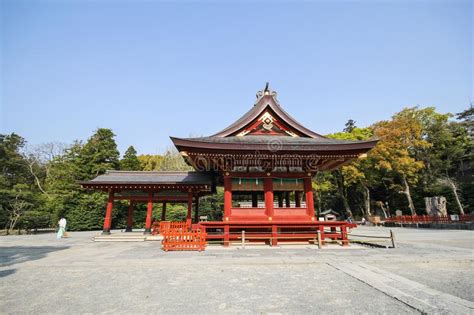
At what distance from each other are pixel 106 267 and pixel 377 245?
13.5 metres

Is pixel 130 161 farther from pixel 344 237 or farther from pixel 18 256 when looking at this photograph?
pixel 344 237

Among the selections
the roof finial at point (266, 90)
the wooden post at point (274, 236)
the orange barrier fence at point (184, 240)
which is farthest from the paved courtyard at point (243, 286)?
the roof finial at point (266, 90)

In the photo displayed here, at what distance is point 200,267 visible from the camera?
8.04m

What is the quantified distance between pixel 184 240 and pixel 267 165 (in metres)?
6.38

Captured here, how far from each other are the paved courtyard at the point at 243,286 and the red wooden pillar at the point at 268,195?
4.91 m

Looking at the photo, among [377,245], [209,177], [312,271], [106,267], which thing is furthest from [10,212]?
[377,245]

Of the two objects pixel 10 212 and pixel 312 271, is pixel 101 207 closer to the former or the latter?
pixel 10 212

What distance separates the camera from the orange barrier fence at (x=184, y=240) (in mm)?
11901

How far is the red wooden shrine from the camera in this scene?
13.3 metres

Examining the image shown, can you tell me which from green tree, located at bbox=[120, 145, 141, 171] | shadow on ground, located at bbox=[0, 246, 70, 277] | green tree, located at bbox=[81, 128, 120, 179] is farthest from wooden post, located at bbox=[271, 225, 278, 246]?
green tree, located at bbox=[120, 145, 141, 171]

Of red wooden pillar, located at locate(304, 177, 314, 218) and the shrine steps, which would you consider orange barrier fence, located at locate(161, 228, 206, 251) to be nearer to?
the shrine steps

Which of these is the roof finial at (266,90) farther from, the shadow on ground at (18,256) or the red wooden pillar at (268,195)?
the shadow on ground at (18,256)

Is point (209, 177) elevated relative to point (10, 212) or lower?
elevated

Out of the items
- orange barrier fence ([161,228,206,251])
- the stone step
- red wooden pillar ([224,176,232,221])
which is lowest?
the stone step
